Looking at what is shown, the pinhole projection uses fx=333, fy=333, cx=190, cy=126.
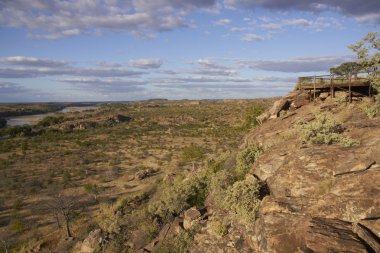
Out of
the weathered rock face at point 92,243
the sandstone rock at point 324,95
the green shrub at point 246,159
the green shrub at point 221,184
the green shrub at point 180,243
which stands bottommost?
the weathered rock face at point 92,243

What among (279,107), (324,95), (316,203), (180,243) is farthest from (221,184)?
(324,95)

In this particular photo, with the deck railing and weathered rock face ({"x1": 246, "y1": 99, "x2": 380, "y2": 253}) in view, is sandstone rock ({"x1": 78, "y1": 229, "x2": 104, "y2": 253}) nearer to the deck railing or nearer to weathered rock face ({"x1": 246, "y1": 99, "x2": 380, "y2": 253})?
weathered rock face ({"x1": 246, "y1": 99, "x2": 380, "y2": 253})

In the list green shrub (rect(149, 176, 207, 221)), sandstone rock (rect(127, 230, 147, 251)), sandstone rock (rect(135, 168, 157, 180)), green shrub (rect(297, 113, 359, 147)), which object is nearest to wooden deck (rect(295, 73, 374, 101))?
green shrub (rect(297, 113, 359, 147))

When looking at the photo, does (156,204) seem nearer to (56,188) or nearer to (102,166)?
(56,188)

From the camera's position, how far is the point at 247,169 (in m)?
14.8

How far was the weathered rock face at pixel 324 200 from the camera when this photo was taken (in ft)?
26.2

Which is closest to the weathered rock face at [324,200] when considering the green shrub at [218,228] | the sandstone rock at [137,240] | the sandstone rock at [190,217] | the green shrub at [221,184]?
the green shrub at [218,228]

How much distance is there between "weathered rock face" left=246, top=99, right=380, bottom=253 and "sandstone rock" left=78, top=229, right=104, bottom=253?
869 cm

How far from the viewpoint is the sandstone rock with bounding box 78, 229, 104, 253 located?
15.7 meters

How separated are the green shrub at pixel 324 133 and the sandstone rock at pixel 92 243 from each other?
10487 mm

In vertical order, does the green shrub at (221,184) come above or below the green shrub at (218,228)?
above

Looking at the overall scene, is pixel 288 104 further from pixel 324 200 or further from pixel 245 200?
pixel 324 200

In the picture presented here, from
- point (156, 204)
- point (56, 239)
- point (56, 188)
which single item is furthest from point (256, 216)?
point (56, 188)

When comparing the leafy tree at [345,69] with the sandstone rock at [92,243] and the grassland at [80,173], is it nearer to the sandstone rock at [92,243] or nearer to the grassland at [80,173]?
the grassland at [80,173]
